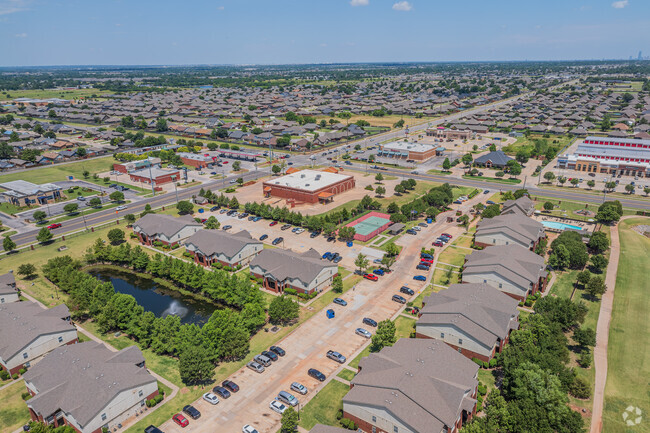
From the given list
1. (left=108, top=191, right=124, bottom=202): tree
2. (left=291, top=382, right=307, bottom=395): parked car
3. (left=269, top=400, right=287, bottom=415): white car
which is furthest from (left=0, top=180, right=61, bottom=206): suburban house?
(left=269, top=400, right=287, bottom=415): white car

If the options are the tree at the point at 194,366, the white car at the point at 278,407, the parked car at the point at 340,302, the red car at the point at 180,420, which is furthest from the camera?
the parked car at the point at 340,302

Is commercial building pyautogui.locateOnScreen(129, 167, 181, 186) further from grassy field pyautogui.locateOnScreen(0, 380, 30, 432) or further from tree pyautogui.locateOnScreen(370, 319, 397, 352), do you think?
tree pyautogui.locateOnScreen(370, 319, 397, 352)

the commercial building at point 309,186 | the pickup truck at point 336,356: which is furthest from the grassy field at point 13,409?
the commercial building at point 309,186

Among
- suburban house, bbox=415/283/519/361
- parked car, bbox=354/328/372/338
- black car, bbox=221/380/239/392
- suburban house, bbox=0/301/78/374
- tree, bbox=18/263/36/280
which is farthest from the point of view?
tree, bbox=18/263/36/280

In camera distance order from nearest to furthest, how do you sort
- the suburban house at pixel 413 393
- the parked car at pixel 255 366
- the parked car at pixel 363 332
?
1. the suburban house at pixel 413 393
2. the parked car at pixel 255 366
3. the parked car at pixel 363 332

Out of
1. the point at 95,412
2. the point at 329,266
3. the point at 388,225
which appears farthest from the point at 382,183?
the point at 95,412

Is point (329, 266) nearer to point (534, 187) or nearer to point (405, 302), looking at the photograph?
point (405, 302)

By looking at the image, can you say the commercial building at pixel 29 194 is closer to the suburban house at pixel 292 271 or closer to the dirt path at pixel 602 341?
the suburban house at pixel 292 271

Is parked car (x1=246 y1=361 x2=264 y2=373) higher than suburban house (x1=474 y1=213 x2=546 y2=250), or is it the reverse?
suburban house (x1=474 y1=213 x2=546 y2=250)
